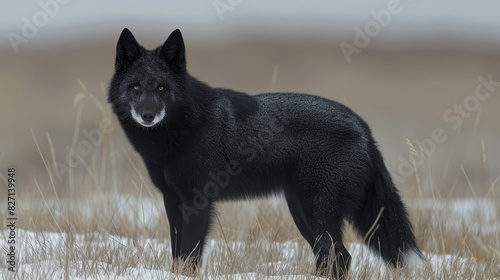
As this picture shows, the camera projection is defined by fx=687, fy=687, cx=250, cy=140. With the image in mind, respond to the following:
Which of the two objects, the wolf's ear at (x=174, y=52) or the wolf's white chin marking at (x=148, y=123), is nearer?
the wolf's white chin marking at (x=148, y=123)

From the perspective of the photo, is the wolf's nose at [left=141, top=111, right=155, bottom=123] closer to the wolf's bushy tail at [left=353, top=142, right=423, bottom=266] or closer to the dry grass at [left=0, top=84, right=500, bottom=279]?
the dry grass at [left=0, top=84, right=500, bottom=279]

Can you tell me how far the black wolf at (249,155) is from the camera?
15.6ft

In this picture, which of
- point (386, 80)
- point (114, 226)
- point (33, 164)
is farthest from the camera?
point (386, 80)

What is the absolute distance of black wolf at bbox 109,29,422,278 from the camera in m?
4.74

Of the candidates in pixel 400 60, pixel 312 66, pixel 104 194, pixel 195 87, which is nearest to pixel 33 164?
pixel 104 194

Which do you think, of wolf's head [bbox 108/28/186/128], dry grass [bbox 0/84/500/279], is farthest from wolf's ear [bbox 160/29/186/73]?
dry grass [bbox 0/84/500/279]

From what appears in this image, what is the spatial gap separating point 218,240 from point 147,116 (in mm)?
1743

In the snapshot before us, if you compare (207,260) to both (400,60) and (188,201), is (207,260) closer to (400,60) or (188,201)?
(188,201)

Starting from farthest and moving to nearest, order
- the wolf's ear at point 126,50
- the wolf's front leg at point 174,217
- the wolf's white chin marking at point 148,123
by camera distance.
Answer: the wolf's front leg at point 174,217
the wolf's ear at point 126,50
the wolf's white chin marking at point 148,123

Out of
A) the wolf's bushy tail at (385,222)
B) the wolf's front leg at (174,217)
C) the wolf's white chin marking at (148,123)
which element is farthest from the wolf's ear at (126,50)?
the wolf's bushy tail at (385,222)

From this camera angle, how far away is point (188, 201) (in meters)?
4.76

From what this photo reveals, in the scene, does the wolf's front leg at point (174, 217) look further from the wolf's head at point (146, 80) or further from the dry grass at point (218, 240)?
the wolf's head at point (146, 80)

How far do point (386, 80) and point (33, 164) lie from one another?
11158 millimetres

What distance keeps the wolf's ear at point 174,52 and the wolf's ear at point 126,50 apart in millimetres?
186
